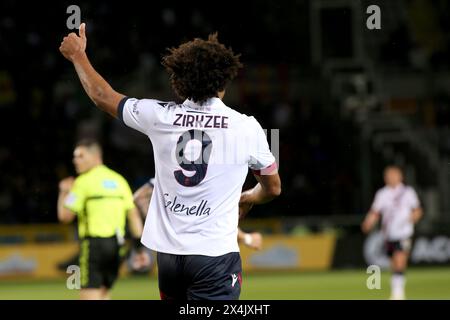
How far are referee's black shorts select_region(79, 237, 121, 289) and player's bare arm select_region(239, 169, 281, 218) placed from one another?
501 cm

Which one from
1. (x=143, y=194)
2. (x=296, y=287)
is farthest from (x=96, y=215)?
(x=296, y=287)

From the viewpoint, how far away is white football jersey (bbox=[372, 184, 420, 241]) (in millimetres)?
16719

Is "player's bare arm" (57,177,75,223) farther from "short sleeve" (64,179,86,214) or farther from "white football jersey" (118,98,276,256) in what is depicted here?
"white football jersey" (118,98,276,256)

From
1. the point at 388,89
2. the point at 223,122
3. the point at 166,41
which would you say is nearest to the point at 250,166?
the point at 223,122

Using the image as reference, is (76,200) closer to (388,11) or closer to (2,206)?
(2,206)

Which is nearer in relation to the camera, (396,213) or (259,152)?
(259,152)

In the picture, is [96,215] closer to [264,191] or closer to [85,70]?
[264,191]

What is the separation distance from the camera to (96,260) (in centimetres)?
1061

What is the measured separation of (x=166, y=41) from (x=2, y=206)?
623 centimetres

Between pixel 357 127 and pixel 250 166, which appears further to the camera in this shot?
pixel 357 127

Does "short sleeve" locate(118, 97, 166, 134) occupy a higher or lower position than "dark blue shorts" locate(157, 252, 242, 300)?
higher

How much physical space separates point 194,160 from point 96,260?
18.3 ft

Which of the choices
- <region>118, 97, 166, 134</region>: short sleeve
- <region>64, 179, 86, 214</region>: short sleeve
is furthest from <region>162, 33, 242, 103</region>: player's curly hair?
<region>64, 179, 86, 214</region>: short sleeve

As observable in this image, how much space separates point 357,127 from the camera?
27453mm
